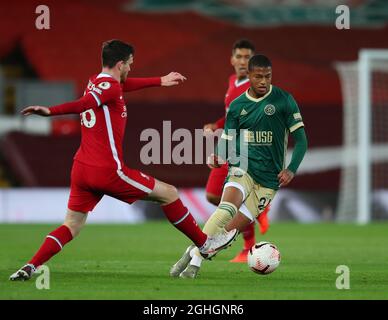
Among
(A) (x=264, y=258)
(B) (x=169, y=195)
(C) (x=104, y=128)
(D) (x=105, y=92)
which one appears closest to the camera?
(D) (x=105, y=92)

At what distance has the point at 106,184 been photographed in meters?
7.76

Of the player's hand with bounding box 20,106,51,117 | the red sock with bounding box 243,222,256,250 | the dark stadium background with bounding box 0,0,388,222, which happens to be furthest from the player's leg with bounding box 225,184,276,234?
the dark stadium background with bounding box 0,0,388,222

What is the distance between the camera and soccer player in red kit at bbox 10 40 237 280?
25.4 feet

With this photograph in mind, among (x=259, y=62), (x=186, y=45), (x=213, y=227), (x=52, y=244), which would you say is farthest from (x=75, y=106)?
(x=186, y=45)

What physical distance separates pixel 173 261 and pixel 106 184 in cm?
251

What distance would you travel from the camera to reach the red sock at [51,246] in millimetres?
7809

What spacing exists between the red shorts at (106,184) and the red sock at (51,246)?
8.8 inches

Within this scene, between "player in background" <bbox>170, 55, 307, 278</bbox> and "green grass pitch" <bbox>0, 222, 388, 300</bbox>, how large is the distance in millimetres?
674

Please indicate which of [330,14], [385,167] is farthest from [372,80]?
[330,14]

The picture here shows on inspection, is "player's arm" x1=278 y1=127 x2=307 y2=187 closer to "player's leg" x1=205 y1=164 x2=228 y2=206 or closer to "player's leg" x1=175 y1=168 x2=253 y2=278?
"player's leg" x1=175 y1=168 x2=253 y2=278

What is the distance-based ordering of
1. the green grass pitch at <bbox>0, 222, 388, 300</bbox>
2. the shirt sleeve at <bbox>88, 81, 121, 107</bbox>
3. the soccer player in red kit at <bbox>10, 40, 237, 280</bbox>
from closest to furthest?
the green grass pitch at <bbox>0, 222, 388, 300</bbox>, the shirt sleeve at <bbox>88, 81, 121, 107</bbox>, the soccer player in red kit at <bbox>10, 40, 237, 280</bbox>

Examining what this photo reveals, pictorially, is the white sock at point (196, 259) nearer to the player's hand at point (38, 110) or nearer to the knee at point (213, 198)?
the player's hand at point (38, 110)

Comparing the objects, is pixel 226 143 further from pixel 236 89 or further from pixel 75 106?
pixel 236 89

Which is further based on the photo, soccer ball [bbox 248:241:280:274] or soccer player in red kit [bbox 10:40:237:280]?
soccer ball [bbox 248:241:280:274]
